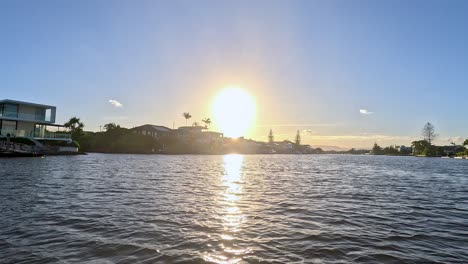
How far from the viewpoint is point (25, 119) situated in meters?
60.2

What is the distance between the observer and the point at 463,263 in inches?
326

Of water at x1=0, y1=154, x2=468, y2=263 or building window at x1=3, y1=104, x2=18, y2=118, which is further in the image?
building window at x1=3, y1=104, x2=18, y2=118

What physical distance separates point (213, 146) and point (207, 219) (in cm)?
13323

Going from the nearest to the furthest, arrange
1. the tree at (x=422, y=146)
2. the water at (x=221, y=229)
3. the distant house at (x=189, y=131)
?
1. the water at (x=221, y=229)
2. the distant house at (x=189, y=131)
3. the tree at (x=422, y=146)

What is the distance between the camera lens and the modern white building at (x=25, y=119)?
58031mm

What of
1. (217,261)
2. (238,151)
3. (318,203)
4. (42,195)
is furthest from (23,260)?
(238,151)

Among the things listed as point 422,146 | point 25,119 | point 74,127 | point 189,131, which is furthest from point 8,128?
point 422,146

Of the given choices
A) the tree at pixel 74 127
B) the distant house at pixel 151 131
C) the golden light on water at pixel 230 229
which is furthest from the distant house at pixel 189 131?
the golden light on water at pixel 230 229

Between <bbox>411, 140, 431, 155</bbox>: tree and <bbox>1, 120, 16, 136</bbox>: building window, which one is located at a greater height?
<bbox>411, 140, 431, 155</bbox>: tree

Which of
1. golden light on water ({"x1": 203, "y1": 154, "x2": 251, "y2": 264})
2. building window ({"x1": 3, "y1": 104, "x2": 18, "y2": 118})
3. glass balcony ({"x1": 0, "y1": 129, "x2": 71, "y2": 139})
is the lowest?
golden light on water ({"x1": 203, "y1": 154, "x2": 251, "y2": 264})

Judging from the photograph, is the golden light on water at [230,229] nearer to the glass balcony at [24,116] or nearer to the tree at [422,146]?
the glass balcony at [24,116]

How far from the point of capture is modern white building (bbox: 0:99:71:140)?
5803 cm

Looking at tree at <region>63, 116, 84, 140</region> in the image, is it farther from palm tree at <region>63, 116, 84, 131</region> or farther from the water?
the water

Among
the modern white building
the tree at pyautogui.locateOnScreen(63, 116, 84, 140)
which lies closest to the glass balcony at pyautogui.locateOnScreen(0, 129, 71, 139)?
the modern white building
